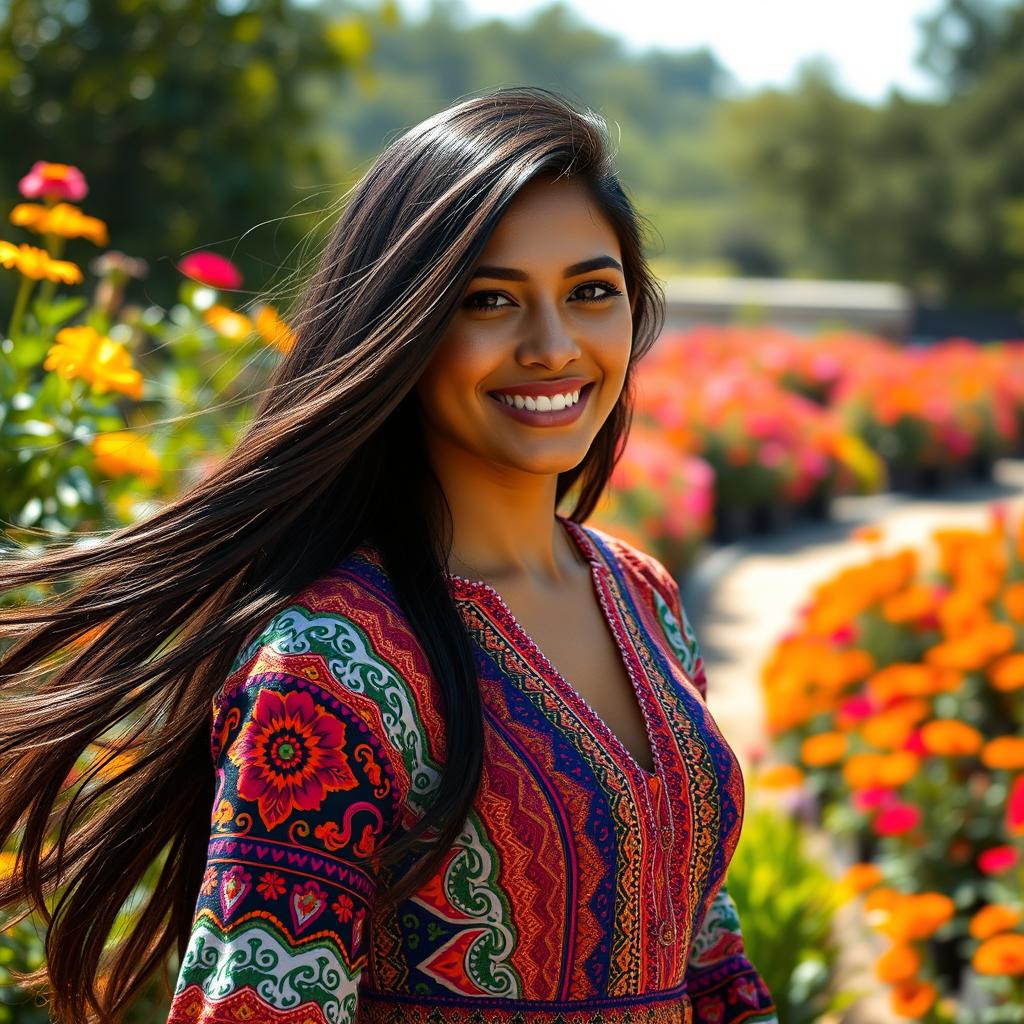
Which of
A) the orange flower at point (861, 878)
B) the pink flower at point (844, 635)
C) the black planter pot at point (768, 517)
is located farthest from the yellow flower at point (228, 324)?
the black planter pot at point (768, 517)

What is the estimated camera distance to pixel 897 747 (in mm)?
3900

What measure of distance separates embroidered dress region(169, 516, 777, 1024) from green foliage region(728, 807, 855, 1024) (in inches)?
56.6

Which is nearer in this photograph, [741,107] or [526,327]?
[526,327]

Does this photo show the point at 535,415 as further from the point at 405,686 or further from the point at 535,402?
the point at 405,686

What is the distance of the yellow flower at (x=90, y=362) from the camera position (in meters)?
2.28

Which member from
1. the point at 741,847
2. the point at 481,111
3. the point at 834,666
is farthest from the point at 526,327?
the point at 834,666

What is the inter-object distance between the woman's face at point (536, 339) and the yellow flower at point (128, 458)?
3.52ft

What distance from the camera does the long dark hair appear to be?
4.97 ft

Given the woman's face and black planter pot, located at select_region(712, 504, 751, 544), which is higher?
black planter pot, located at select_region(712, 504, 751, 544)

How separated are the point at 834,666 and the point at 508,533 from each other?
310 centimetres

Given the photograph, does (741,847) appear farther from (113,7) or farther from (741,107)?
(741,107)

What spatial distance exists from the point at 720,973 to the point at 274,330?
108 centimetres

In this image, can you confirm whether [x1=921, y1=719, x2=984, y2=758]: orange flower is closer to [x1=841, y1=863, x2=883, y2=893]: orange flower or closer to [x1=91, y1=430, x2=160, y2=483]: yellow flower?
[x1=841, y1=863, x2=883, y2=893]: orange flower

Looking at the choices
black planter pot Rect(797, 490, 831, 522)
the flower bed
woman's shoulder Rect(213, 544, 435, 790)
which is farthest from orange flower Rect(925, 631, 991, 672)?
black planter pot Rect(797, 490, 831, 522)
